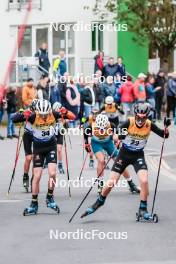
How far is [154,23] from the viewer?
4103 centimetres

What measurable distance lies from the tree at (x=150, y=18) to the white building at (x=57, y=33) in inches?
49.5

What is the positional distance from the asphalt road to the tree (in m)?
21.8

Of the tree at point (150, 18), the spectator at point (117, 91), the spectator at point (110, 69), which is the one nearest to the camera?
the spectator at point (117, 91)

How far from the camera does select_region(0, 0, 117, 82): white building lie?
42875mm

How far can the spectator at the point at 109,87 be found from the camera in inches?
1341

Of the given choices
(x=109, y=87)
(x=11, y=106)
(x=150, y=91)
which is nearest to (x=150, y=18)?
(x=150, y=91)

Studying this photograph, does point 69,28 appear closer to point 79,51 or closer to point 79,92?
point 79,51

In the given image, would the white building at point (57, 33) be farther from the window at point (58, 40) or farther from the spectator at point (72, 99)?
the spectator at point (72, 99)

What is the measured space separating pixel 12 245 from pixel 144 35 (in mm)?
29949

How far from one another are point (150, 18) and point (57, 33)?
16.4 ft

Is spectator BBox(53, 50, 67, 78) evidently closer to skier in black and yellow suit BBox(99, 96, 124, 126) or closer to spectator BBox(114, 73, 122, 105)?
spectator BBox(114, 73, 122, 105)

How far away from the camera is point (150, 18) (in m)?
40.8

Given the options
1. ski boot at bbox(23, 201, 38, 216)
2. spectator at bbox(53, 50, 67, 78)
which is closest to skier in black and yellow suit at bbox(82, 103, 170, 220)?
ski boot at bbox(23, 201, 38, 216)

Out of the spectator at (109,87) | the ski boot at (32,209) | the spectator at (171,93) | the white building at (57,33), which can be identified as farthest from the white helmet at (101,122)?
the white building at (57,33)
